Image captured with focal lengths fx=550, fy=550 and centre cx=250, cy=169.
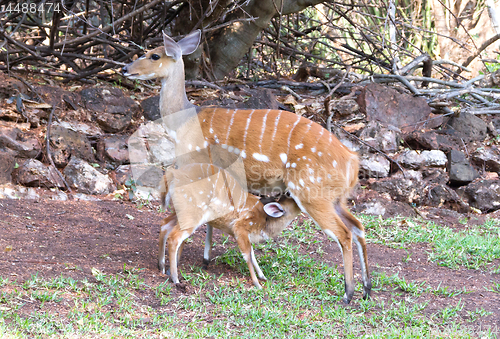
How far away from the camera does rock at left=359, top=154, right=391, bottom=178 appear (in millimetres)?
7426

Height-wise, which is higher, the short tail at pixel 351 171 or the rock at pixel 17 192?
the short tail at pixel 351 171

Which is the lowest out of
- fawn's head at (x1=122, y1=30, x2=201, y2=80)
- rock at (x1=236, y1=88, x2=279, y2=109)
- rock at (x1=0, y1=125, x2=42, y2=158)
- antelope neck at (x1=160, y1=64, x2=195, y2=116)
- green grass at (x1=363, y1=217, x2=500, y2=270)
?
green grass at (x1=363, y1=217, x2=500, y2=270)

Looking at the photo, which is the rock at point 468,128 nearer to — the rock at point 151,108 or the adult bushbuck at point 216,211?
the rock at point 151,108

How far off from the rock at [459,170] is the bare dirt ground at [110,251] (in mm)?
2139

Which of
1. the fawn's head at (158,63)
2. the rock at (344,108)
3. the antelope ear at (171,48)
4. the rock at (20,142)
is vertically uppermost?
the antelope ear at (171,48)

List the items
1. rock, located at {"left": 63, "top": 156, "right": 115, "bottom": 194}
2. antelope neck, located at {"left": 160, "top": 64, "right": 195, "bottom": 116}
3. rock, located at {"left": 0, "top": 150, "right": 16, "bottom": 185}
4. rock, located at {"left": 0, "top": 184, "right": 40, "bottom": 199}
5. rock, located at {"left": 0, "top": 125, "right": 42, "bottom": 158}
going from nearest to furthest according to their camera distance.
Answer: antelope neck, located at {"left": 160, "top": 64, "right": 195, "bottom": 116} < rock, located at {"left": 0, "top": 184, "right": 40, "bottom": 199} < rock, located at {"left": 0, "top": 150, "right": 16, "bottom": 185} < rock, located at {"left": 0, "top": 125, "right": 42, "bottom": 158} < rock, located at {"left": 63, "top": 156, "right": 115, "bottom": 194}

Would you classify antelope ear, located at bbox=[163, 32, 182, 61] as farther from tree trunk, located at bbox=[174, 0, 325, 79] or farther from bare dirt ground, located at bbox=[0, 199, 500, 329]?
tree trunk, located at bbox=[174, 0, 325, 79]

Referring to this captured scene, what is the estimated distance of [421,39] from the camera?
41.1ft

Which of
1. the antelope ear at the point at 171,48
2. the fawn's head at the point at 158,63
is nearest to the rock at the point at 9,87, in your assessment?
the fawn's head at the point at 158,63

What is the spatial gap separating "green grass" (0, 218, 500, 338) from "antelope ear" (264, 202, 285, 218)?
523mm

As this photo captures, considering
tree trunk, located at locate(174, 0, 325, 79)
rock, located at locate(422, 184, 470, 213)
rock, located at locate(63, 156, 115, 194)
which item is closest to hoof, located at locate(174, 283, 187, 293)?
rock, located at locate(63, 156, 115, 194)

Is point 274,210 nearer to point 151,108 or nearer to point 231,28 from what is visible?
point 151,108

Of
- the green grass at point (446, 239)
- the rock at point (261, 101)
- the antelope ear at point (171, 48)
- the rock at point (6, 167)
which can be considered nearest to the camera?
the antelope ear at point (171, 48)

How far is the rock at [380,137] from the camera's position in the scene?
300 inches
